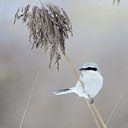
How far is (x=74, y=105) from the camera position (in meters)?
1.06

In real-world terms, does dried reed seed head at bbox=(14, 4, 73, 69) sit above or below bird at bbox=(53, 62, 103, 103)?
above

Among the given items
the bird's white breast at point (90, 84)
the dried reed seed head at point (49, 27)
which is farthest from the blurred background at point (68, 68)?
the dried reed seed head at point (49, 27)

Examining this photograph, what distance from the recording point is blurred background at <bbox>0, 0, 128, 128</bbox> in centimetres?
101

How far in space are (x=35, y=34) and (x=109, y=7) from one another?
2.10 feet

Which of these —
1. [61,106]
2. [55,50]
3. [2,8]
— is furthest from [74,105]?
[55,50]

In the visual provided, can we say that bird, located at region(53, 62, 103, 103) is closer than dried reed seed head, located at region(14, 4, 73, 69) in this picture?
No

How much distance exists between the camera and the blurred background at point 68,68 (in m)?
1.01

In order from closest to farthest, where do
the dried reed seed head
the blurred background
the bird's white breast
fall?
the dried reed seed head
the bird's white breast
the blurred background

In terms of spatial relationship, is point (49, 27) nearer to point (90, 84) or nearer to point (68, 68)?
point (90, 84)

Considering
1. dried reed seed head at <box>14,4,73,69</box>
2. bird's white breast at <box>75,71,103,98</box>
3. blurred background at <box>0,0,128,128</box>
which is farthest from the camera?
blurred background at <box>0,0,128,128</box>

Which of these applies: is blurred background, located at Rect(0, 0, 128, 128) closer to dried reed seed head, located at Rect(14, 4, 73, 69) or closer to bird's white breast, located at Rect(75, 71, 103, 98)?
bird's white breast, located at Rect(75, 71, 103, 98)

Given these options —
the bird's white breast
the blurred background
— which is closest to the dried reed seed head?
the bird's white breast

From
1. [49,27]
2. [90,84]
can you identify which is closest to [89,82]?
[90,84]

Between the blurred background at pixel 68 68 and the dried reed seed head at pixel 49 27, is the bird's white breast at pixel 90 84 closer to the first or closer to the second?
the dried reed seed head at pixel 49 27
